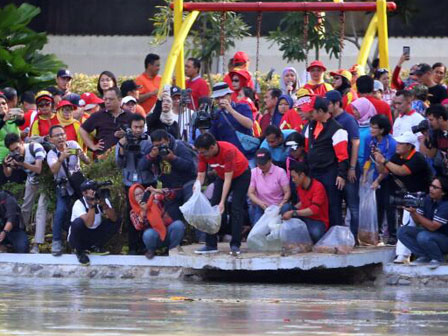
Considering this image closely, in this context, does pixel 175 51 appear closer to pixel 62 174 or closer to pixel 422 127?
pixel 62 174

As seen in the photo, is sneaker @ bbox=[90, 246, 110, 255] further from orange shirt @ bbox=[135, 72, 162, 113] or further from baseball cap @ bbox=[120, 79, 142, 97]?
orange shirt @ bbox=[135, 72, 162, 113]

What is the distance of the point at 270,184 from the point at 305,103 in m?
1.07

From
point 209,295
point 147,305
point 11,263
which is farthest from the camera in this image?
point 11,263

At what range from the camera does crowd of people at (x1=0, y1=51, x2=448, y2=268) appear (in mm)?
17625

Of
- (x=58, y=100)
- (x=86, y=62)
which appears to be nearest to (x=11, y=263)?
(x=58, y=100)

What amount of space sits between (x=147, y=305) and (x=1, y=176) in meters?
4.91

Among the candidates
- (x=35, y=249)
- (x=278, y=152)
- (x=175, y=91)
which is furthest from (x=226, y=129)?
(x=35, y=249)

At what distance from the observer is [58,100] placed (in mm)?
20562

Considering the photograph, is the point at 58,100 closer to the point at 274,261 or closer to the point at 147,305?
the point at 274,261

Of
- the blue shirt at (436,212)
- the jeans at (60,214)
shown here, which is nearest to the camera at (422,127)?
the blue shirt at (436,212)

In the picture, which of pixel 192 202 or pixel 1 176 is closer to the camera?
pixel 192 202

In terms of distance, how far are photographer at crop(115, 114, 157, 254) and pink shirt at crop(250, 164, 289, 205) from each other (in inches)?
51.0

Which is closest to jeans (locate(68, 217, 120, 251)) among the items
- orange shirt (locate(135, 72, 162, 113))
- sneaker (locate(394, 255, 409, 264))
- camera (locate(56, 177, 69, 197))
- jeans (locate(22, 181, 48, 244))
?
camera (locate(56, 177, 69, 197))

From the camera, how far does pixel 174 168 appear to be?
18.5m
